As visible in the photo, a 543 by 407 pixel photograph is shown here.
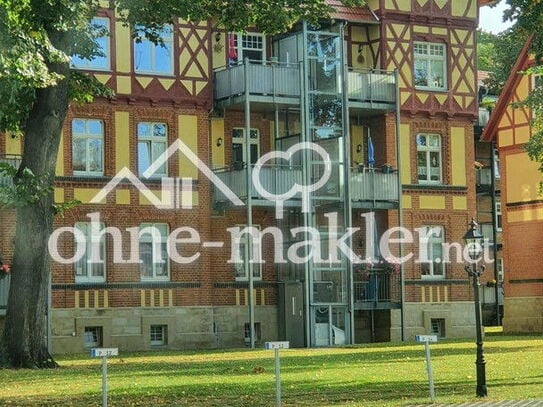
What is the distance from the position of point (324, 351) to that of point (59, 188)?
8856 mm

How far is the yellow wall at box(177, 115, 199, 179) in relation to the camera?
41.7 m

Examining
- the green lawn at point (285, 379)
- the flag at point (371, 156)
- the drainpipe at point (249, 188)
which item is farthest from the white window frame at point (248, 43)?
the green lawn at point (285, 379)

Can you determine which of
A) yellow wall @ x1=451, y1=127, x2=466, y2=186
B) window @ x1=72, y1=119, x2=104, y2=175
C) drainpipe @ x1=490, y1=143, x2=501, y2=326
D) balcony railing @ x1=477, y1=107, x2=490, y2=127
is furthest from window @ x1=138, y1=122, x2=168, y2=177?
drainpipe @ x1=490, y1=143, x2=501, y2=326

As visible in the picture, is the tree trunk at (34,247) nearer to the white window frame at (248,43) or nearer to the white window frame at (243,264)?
the white window frame at (243,264)

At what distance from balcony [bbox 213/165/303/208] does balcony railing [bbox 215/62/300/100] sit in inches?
86.7

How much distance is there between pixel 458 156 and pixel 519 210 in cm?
709

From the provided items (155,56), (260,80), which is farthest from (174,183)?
(260,80)

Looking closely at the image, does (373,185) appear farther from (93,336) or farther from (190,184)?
(93,336)

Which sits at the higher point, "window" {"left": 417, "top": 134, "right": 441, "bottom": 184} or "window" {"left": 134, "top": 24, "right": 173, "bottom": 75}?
"window" {"left": 134, "top": 24, "right": 173, "bottom": 75}

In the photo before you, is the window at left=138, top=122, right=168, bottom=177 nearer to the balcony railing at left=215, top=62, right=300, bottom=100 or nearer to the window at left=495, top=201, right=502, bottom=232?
the balcony railing at left=215, top=62, right=300, bottom=100

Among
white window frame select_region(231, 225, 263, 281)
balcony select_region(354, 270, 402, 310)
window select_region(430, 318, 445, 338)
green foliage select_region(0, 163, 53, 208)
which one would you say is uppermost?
green foliage select_region(0, 163, 53, 208)

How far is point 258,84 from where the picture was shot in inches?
1624

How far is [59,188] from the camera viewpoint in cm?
3978

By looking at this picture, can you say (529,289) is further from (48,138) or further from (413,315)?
(48,138)
